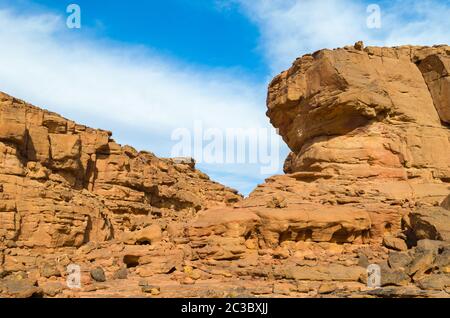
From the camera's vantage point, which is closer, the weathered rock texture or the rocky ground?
the rocky ground

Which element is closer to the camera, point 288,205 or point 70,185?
point 288,205

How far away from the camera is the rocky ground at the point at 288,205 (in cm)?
1534

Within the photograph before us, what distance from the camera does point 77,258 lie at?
63.0 ft

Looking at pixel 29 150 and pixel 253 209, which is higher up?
pixel 29 150

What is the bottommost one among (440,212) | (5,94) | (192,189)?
(440,212)

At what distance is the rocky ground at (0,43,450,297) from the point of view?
15.3 m

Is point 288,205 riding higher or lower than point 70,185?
lower

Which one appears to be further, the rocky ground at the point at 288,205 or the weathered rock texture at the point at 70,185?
the weathered rock texture at the point at 70,185

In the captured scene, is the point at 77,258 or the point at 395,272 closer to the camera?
the point at 395,272

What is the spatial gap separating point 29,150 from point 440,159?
1907 centimetres

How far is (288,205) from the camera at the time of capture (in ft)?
62.4
